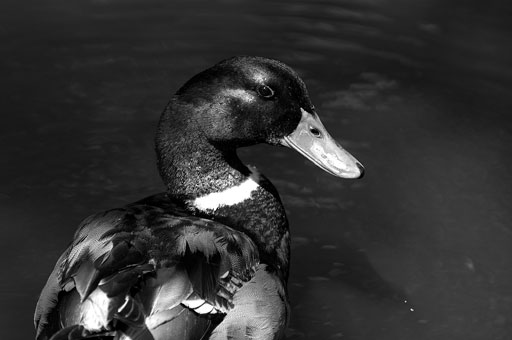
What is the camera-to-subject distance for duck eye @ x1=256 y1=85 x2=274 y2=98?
495 cm

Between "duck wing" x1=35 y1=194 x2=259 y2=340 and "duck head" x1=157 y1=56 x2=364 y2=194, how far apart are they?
451 mm

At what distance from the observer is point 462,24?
7699 mm

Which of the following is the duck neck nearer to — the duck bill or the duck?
the duck

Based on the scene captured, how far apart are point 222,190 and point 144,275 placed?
3.31 ft

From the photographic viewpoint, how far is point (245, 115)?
5.00 m

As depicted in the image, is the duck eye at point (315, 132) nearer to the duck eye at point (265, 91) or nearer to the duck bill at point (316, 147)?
the duck bill at point (316, 147)

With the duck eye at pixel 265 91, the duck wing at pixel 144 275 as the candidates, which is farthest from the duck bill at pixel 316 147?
the duck wing at pixel 144 275

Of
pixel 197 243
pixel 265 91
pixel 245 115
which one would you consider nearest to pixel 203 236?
pixel 197 243

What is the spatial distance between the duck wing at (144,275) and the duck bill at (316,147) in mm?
608

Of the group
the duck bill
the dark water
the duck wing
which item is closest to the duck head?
the duck bill

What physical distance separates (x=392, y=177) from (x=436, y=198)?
33cm

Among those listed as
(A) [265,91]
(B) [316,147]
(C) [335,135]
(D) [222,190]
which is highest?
(A) [265,91]

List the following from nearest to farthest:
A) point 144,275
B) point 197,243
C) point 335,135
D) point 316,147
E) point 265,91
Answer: point 144,275
point 197,243
point 265,91
point 316,147
point 335,135

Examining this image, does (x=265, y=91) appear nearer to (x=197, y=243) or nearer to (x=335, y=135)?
(x=197, y=243)
